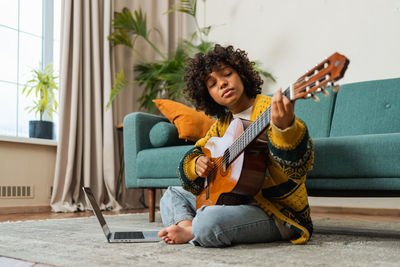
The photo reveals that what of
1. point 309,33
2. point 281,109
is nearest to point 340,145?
point 281,109

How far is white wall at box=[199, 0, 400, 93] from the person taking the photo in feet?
8.51

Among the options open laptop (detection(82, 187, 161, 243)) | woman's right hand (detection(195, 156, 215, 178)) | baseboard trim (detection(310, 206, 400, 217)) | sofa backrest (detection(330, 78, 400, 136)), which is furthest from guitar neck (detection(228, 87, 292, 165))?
baseboard trim (detection(310, 206, 400, 217))

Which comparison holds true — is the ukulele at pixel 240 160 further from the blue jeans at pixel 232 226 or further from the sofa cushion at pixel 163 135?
the sofa cushion at pixel 163 135

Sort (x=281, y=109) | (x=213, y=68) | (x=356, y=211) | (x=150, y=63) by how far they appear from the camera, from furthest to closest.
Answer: (x=150, y=63)
(x=356, y=211)
(x=213, y=68)
(x=281, y=109)

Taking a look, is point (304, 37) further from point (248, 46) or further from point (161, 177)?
point (161, 177)

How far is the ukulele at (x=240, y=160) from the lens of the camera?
3.12 ft

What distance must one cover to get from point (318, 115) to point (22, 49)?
2204 millimetres

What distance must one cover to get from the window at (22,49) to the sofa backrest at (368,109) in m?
2.15

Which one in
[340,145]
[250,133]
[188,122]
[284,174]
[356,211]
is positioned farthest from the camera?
[356,211]

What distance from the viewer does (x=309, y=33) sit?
114 inches

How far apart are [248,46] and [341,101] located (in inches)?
50.4

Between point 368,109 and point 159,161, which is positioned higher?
point 368,109

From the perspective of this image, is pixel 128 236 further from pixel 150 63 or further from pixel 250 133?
pixel 150 63

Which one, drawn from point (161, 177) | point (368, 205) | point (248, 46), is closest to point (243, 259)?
point (161, 177)
